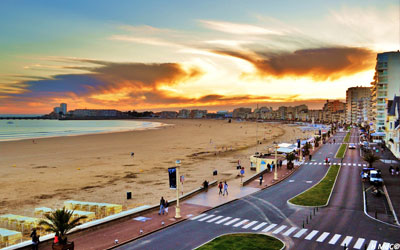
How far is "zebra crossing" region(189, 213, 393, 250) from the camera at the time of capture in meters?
19.6

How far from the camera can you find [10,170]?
53.2 meters

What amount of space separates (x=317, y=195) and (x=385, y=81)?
77.9 metres

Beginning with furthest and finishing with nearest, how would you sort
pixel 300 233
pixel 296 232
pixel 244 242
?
1. pixel 296 232
2. pixel 300 233
3. pixel 244 242

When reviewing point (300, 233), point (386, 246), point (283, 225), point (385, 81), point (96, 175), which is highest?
point (385, 81)

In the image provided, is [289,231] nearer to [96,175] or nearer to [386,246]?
[386,246]

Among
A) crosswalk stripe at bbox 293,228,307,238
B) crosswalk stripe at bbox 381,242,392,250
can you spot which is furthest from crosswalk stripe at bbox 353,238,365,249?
crosswalk stripe at bbox 293,228,307,238

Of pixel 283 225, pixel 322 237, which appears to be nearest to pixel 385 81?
pixel 283 225

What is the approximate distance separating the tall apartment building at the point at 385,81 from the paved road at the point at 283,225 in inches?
2768

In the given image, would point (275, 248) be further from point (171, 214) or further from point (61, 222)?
point (61, 222)

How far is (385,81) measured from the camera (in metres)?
93.5

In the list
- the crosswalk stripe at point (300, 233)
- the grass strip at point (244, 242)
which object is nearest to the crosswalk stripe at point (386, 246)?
the crosswalk stripe at point (300, 233)

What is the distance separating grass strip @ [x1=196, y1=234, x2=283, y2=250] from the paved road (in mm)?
817

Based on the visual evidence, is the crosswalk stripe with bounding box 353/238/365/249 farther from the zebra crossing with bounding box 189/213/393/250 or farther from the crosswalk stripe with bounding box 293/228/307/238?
the crosswalk stripe with bounding box 293/228/307/238

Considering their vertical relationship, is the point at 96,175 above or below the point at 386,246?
below
